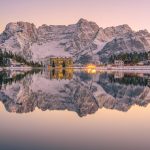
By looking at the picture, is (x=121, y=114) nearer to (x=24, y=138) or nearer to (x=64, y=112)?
(x=64, y=112)

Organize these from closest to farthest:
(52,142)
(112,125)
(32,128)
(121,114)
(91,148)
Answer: (91,148) < (52,142) < (32,128) < (112,125) < (121,114)

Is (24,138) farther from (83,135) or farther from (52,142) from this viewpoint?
(83,135)

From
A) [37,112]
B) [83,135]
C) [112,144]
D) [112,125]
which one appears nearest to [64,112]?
[37,112]

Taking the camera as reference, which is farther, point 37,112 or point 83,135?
point 37,112

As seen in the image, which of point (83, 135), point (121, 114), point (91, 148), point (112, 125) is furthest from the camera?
point (121, 114)

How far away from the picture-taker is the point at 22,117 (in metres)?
29.4

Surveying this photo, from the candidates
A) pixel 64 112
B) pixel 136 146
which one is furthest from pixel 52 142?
pixel 64 112

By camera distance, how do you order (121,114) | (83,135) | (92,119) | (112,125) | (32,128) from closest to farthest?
(83,135) → (32,128) → (112,125) → (92,119) → (121,114)

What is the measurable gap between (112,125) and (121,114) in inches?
231

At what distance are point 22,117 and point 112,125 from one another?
7079 mm

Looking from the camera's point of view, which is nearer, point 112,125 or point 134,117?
point 112,125

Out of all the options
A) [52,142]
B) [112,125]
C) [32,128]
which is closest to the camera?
[52,142]

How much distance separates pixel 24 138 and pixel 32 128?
3.38 metres

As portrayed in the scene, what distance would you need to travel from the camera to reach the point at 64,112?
33406mm
